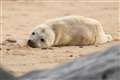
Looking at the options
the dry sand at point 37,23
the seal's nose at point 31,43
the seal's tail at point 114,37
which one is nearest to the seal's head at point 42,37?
the seal's nose at point 31,43

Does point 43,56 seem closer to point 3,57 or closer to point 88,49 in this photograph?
point 3,57

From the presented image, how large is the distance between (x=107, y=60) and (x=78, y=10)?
1162 cm

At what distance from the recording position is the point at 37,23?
10.6 metres

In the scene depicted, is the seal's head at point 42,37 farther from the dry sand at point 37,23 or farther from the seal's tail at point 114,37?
the seal's tail at point 114,37

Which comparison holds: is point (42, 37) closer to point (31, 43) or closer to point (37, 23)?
point (31, 43)

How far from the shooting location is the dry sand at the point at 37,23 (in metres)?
6.18

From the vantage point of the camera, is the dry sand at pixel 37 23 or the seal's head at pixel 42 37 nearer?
the dry sand at pixel 37 23

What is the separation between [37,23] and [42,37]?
8.38ft

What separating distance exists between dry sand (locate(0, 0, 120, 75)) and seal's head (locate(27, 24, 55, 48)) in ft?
0.67

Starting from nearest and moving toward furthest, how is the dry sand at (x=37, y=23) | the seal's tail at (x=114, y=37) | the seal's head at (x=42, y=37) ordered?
the dry sand at (x=37, y=23), the seal's head at (x=42, y=37), the seal's tail at (x=114, y=37)

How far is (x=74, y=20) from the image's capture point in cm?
830

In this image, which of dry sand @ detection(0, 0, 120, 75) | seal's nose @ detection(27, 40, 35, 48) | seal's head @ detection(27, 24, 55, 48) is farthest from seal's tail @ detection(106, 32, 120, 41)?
seal's nose @ detection(27, 40, 35, 48)

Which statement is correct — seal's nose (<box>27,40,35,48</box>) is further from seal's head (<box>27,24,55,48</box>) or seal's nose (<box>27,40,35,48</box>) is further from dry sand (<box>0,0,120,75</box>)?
dry sand (<box>0,0,120,75</box>)

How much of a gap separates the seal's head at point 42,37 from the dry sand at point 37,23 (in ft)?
0.67
